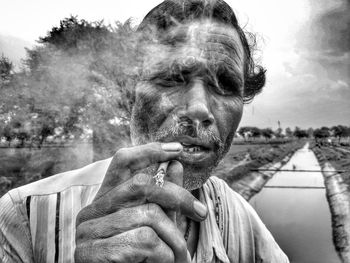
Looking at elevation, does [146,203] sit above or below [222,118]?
below

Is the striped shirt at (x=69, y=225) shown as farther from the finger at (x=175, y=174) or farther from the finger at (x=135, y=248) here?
the finger at (x=175, y=174)

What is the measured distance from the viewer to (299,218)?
2516cm

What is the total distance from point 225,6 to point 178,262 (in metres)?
2.50

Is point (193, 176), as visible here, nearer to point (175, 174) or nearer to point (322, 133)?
point (175, 174)

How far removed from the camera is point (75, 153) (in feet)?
21.8

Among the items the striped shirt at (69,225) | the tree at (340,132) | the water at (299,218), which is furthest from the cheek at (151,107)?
the tree at (340,132)

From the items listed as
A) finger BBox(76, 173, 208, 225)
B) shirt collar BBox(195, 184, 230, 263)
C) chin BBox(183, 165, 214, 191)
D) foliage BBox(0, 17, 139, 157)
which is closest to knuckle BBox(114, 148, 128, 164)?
finger BBox(76, 173, 208, 225)

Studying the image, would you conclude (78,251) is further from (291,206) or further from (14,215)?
(291,206)

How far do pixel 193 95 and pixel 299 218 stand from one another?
27.1m

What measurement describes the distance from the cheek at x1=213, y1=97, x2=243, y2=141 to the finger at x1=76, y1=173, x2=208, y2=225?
3.64ft

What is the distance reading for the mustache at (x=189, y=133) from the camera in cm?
203

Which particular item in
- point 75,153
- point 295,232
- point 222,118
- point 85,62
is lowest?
point 295,232

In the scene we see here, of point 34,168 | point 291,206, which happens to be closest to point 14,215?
point 34,168

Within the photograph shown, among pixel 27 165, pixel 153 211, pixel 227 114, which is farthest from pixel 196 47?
pixel 27 165
